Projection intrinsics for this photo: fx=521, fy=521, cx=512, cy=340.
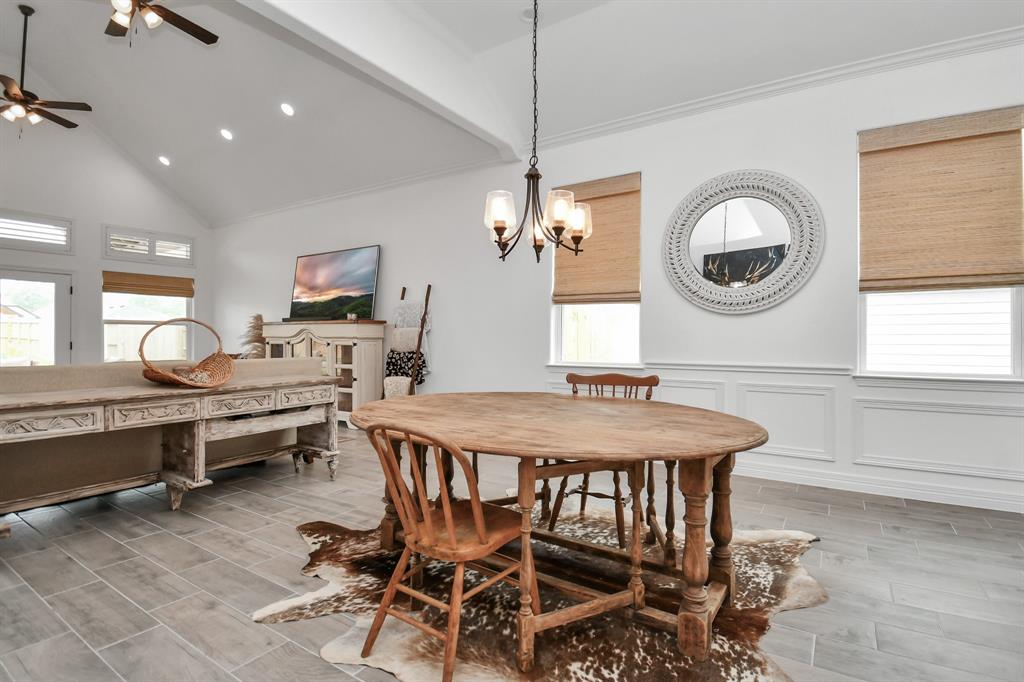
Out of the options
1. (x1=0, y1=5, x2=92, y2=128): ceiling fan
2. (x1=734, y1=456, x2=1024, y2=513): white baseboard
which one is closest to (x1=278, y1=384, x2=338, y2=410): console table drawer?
(x1=734, y1=456, x2=1024, y2=513): white baseboard

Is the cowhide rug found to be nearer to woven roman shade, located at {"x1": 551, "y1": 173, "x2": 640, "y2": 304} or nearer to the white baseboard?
the white baseboard

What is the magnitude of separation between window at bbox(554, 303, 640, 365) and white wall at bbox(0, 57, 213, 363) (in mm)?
6495

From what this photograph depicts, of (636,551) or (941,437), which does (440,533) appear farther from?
(941,437)

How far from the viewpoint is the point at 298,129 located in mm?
5828

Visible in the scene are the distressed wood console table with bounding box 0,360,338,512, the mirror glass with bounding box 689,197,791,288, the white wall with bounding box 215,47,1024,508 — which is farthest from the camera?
the mirror glass with bounding box 689,197,791,288

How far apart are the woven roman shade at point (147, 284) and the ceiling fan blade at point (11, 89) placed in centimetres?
316

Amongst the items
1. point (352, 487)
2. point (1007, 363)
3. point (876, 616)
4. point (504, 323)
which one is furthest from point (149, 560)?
point (1007, 363)

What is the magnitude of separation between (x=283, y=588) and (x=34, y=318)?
22.7 feet

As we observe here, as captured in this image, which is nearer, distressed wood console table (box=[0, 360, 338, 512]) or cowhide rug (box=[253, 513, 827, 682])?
cowhide rug (box=[253, 513, 827, 682])

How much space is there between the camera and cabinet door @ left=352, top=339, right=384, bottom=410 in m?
5.81

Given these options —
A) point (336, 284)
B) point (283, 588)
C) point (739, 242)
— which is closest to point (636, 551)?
point (283, 588)

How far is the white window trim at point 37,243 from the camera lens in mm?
6449

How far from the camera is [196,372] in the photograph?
336 cm

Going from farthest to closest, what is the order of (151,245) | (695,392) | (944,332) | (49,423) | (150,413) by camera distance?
(151,245)
(695,392)
(944,332)
(150,413)
(49,423)
